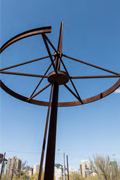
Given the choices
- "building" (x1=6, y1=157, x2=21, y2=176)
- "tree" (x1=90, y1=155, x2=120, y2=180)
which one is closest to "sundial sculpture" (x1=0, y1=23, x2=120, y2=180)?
"tree" (x1=90, y1=155, x2=120, y2=180)

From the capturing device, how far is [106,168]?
26.0 m

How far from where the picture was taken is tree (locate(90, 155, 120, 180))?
82.0ft

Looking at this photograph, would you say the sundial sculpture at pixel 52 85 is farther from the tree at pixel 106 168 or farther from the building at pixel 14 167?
the building at pixel 14 167

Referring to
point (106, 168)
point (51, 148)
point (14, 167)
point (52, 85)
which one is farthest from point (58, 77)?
point (14, 167)

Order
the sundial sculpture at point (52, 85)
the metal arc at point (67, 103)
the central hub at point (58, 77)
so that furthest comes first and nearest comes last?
the metal arc at point (67, 103) < the central hub at point (58, 77) < the sundial sculpture at point (52, 85)

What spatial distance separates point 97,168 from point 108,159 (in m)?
2.44

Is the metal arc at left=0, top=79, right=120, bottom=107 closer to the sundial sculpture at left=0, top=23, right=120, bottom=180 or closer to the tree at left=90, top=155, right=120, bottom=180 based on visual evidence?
the sundial sculpture at left=0, top=23, right=120, bottom=180

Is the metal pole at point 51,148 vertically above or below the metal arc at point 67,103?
below

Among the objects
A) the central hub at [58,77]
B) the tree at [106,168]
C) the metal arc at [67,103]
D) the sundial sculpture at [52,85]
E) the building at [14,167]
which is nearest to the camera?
the sundial sculpture at [52,85]

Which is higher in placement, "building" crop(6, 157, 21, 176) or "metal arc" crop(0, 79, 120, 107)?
"metal arc" crop(0, 79, 120, 107)

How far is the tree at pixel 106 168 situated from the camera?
24997 mm

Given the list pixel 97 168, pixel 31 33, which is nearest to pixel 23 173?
pixel 97 168

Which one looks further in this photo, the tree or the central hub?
the tree

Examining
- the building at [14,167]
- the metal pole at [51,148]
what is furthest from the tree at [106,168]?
the building at [14,167]
